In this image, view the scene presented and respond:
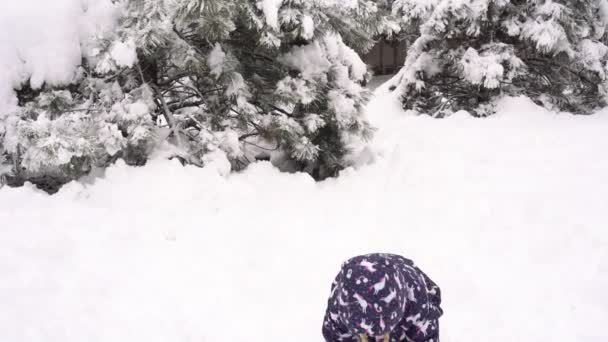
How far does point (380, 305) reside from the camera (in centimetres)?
162

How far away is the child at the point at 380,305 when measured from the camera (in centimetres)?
163

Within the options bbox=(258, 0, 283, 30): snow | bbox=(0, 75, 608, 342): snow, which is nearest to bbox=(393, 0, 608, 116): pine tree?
bbox=(0, 75, 608, 342): snow

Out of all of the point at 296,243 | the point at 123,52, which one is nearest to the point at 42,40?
the point at 123,52

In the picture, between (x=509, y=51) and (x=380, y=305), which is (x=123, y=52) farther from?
(x=509, y=51)

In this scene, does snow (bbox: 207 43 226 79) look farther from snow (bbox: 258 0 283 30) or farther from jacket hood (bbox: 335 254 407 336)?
jacket hood (bbox: 335 254 407 336)

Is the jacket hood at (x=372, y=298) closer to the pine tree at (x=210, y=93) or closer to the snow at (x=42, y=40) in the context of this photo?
the pine tree at (x=210, y=93)

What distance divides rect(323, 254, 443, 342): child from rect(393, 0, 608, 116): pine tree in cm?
539

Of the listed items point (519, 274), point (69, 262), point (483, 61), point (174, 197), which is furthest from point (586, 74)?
point (69, 262)

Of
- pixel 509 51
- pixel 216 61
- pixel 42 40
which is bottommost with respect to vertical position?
pixel 509 51

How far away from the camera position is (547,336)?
2836mm

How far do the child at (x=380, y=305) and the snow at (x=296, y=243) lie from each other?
120cm

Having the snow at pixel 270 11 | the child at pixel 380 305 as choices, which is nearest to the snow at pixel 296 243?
the child at pixel 380 305

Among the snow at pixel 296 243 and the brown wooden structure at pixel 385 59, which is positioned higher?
the snow at pixel 296 243

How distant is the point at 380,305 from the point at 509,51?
6.11m
